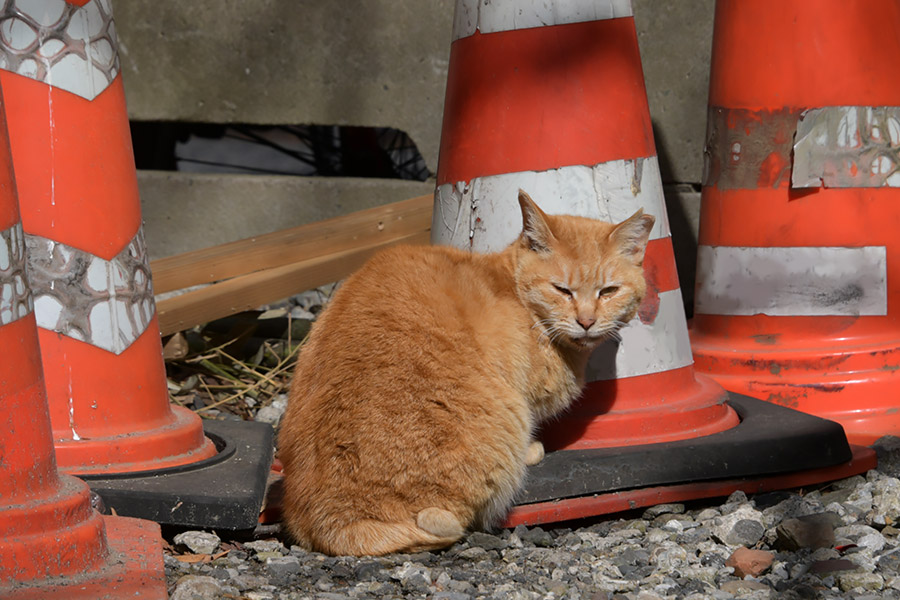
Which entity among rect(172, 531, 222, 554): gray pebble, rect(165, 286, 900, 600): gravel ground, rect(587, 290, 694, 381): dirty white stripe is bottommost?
rect(165, 286, 900, 600): gravel ground

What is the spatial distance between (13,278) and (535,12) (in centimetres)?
161

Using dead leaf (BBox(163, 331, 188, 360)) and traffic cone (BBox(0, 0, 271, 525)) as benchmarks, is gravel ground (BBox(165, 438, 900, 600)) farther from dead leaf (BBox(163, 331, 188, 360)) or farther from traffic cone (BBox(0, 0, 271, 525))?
dead leaf (BBox(163, 331, 188, 360))

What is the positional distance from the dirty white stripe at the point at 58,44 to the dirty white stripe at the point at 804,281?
7.09 ft

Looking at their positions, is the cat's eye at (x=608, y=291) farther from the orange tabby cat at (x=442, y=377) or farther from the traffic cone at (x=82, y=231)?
the traffic cone at (x=82, y=231)

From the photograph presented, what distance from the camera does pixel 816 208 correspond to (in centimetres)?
327

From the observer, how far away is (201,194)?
5074 millimetres

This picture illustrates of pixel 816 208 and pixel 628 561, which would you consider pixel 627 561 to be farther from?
pixel 816 208

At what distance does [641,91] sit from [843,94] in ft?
2.66

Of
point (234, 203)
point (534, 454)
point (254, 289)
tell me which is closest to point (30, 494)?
point (534, 454)

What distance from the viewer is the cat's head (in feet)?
8.54

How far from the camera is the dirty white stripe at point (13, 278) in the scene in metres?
1.79

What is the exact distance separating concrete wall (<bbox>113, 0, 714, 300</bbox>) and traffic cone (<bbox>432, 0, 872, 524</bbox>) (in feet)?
5.89

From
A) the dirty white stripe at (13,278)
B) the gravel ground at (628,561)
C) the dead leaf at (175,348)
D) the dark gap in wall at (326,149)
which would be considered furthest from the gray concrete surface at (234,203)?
the dirty white stripe at (13,278)

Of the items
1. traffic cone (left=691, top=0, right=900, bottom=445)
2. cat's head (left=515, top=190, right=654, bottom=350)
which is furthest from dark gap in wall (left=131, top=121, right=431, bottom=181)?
cat's head (left=515, top=190, right=654, bottom=350)
